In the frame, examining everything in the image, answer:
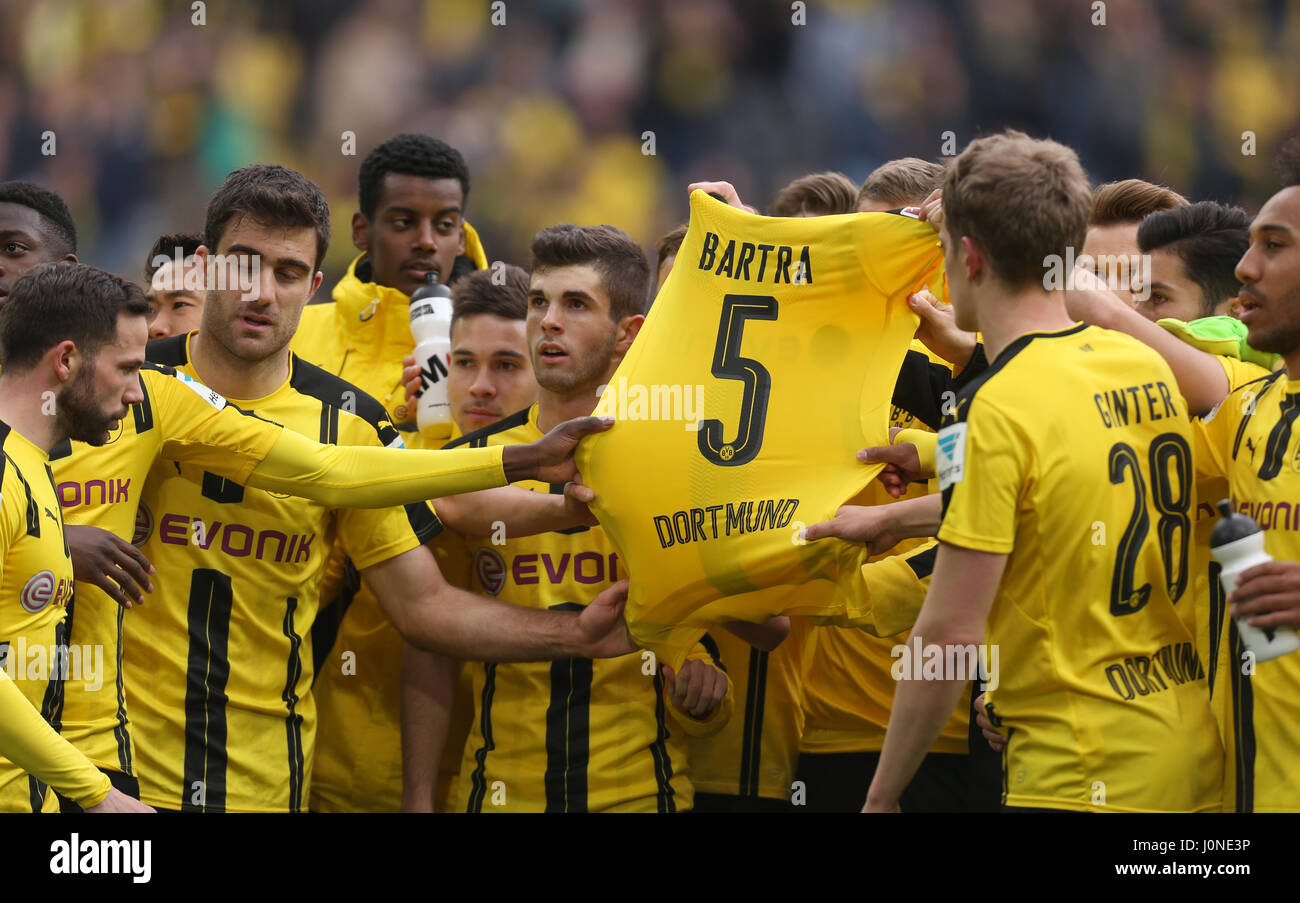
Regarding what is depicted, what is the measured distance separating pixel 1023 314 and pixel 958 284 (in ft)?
0.47

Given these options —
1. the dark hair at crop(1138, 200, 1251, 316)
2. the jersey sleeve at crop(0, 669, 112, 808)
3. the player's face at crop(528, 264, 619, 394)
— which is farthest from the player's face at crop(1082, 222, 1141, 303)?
the jersey sleeve at crop(0, 669, 112, 808)

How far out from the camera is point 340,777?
397 cm

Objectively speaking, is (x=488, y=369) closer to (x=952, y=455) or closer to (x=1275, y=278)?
(x=952, y=455)

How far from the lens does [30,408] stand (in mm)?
3162

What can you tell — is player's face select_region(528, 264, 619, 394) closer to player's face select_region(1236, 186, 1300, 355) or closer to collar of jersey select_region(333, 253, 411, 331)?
collar of jersey select_region(333, 253, 411, 331)

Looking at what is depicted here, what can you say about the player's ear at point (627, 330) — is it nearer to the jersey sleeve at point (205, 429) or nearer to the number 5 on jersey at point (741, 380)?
the number 5 on jersey at point (741, 380)

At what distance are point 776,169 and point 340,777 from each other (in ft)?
17.5

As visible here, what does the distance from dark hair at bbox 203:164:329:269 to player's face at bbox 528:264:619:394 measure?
0.62m

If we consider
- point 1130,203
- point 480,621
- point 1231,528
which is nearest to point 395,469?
point 480,621

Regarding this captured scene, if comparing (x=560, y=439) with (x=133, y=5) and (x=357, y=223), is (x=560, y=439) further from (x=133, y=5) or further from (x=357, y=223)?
(x=133, y=5)

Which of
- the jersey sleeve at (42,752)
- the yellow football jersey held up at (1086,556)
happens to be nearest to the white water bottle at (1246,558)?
the yellow football jersey held up at (1086,556)

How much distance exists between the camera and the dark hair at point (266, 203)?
12.0 feet

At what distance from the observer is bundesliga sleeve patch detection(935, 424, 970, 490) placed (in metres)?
2.54

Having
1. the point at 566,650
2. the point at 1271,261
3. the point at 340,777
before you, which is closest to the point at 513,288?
the point at 566,650
